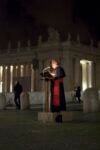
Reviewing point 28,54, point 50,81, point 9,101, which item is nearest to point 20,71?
point 28,54

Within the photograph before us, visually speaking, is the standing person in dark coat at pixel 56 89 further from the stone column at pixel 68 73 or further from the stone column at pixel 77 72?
the stone column at pixel 77 72

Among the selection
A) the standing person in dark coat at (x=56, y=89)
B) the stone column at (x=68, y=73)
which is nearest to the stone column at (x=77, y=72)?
the stone column at (x=68, y=73)

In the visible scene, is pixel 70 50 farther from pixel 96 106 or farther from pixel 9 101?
pixel 96 106

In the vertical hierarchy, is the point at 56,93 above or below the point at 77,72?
below

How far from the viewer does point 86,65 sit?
6631 centimetres

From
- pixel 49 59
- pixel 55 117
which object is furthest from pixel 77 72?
pixel 55 117

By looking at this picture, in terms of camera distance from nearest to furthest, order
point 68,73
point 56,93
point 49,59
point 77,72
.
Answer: point 56,93 → point 68,73 → point 49,59 → point 77,72

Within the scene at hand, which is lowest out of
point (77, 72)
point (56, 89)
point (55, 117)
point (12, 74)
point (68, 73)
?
point (55, 117)

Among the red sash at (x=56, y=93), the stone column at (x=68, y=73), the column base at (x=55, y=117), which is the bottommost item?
the column base at (x=55, y=117)

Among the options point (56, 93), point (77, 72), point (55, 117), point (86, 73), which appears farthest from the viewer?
point (86, 73)

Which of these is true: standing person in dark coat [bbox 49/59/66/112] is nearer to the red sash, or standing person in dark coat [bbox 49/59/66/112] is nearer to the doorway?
the red sash

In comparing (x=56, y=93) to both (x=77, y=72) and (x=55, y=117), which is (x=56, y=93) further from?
(x=77, y=72)

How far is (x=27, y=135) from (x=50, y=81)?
15.5 feet

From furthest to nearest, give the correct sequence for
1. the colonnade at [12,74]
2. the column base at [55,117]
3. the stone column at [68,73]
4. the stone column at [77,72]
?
the colonnade at [12,74] < the stone column at [77,72] < the stone column at [68,73] < the column base at [55,117]
